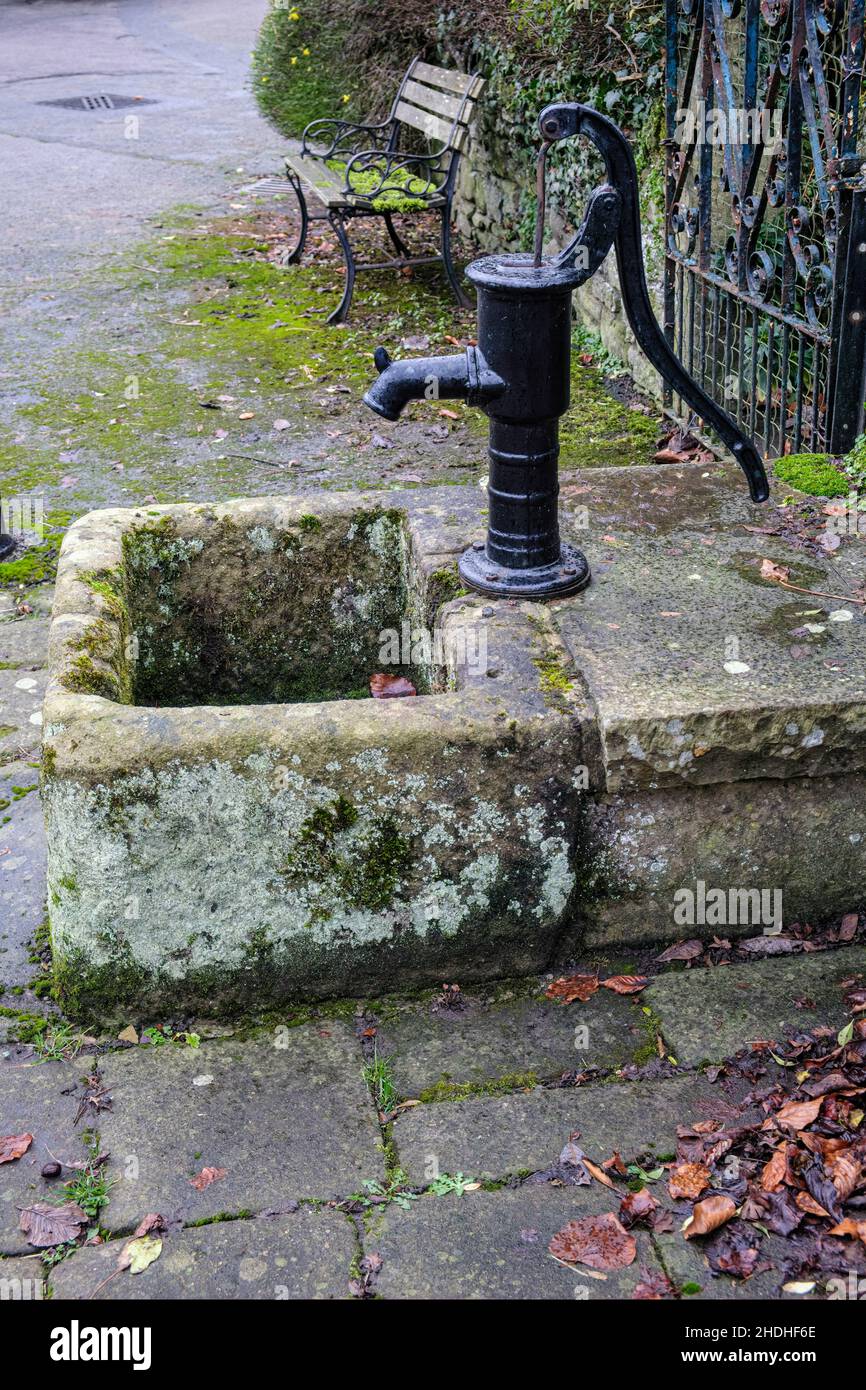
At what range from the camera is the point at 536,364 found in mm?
2850

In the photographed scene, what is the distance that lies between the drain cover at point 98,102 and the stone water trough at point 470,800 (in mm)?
14484

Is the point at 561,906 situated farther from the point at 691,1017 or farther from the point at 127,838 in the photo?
the point at 127,838

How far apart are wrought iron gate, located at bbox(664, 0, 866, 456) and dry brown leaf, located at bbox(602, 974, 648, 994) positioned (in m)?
2.01

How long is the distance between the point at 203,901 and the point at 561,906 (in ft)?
2.54

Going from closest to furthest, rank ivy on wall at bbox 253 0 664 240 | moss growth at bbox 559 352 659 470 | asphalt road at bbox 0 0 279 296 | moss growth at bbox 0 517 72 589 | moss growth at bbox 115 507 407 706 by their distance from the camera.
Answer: moss growth at bbox 115 507 407 706, moss growth at bbox 0 517 72 589, moss growth at bbox 559 352 659 470, ivy on wall at bbox 253 0 664 240, asphalt road at bbox 0 0 279 296

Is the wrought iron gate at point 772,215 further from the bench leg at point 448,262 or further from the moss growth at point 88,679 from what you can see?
the bench leg at point 448,262

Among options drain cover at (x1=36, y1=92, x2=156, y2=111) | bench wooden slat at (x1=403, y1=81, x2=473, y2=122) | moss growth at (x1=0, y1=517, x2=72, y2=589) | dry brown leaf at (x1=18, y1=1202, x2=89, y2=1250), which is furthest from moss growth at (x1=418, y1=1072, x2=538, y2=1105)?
drain cover at (x1=36, y1=92, x2=156, y2=111)

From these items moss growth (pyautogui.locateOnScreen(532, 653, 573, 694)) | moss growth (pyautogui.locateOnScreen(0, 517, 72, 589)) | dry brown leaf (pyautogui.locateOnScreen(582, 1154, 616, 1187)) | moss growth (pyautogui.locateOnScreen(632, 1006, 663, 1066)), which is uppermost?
moss growth (pyautogui.locateOnScreen(532, 653, 573, 694))

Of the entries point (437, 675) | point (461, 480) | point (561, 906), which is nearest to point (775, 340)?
point (461, 480)

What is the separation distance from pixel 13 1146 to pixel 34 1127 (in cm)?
6

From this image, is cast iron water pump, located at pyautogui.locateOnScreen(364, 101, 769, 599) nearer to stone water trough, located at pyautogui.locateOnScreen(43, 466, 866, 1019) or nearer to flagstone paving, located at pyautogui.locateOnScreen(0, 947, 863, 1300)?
stone water trough, located at pyautogui.locateOnScreen(43, 466, 866, 1019)

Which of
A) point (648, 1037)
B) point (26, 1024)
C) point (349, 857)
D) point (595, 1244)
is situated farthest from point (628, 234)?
point (26, 1024)

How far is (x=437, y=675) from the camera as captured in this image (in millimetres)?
3229

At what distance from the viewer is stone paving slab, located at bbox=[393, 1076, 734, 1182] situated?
243 cm
